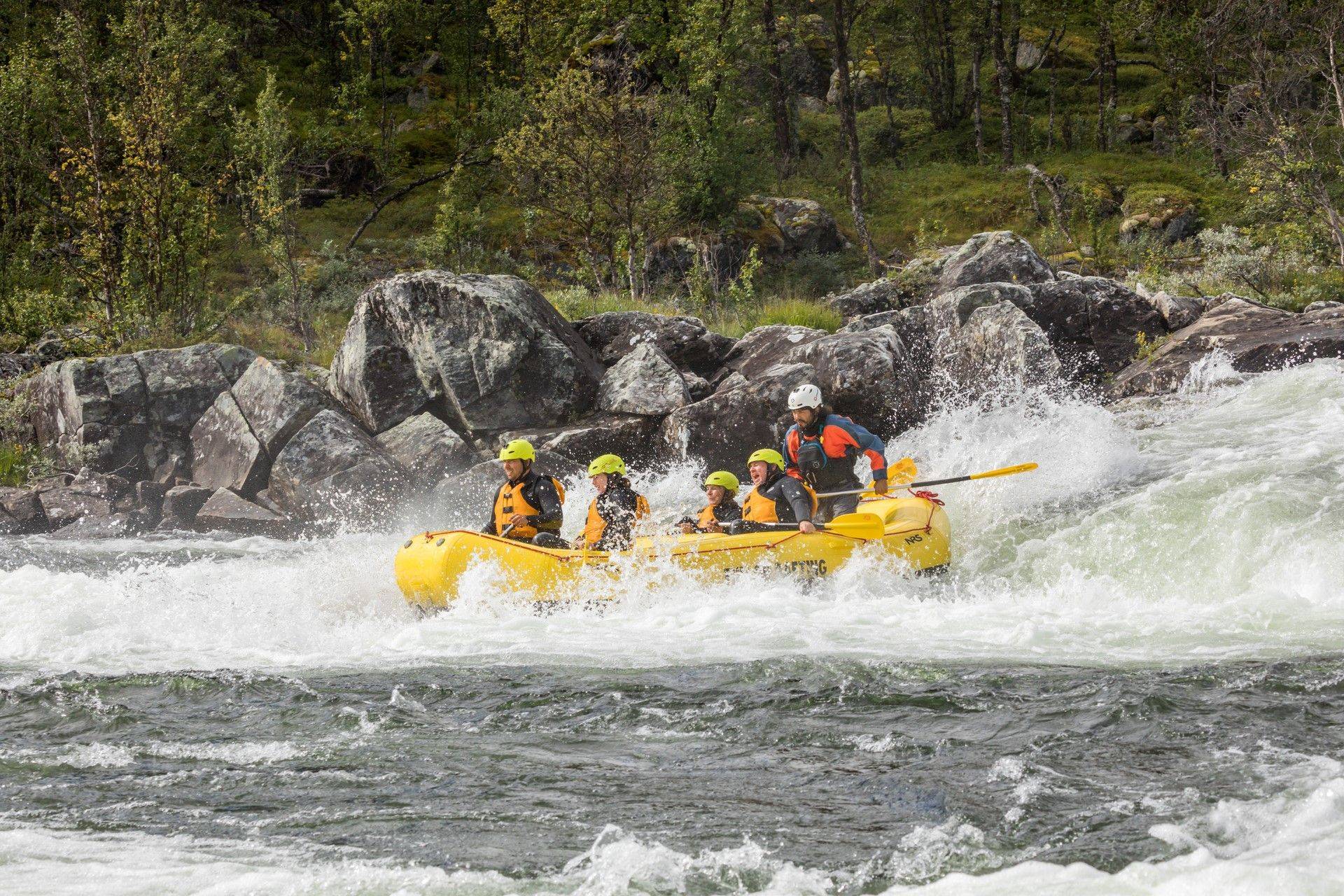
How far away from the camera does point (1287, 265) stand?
17609 millimetres

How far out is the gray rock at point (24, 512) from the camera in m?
13.4

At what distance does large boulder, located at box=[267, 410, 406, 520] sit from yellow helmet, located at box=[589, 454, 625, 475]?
4.91m

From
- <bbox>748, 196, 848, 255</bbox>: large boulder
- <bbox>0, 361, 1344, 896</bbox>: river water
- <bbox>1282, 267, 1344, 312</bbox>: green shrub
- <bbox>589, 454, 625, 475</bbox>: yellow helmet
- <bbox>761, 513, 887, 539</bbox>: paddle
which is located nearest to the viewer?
<bbox>0, 361, 1344, 896</bbox>: river water

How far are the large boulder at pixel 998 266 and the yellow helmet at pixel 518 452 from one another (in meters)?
9.29

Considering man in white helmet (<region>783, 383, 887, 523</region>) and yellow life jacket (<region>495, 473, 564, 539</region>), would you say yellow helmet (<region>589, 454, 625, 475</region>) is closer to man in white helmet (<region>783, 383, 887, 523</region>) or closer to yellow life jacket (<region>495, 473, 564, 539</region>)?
yellow life jacket (<region>495, 473, 564, 539</region>)

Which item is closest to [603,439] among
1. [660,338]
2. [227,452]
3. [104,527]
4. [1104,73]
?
[660,338]

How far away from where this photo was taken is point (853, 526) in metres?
8.95

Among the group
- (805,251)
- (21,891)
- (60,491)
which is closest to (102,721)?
(21,891)

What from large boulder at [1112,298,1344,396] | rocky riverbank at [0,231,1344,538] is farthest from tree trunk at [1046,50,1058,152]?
large boulder at [1112,298,1344,396]

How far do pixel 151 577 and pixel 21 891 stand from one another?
22.1 feet

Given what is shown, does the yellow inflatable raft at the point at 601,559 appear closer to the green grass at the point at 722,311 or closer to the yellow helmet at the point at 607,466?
the yellow helmet at the point at 607,466

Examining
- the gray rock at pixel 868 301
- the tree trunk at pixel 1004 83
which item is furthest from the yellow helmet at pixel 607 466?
the tree trunk at pixel 1004 83

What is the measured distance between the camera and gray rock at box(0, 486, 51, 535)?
43.9ft

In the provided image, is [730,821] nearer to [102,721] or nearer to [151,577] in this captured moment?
[102,721]
